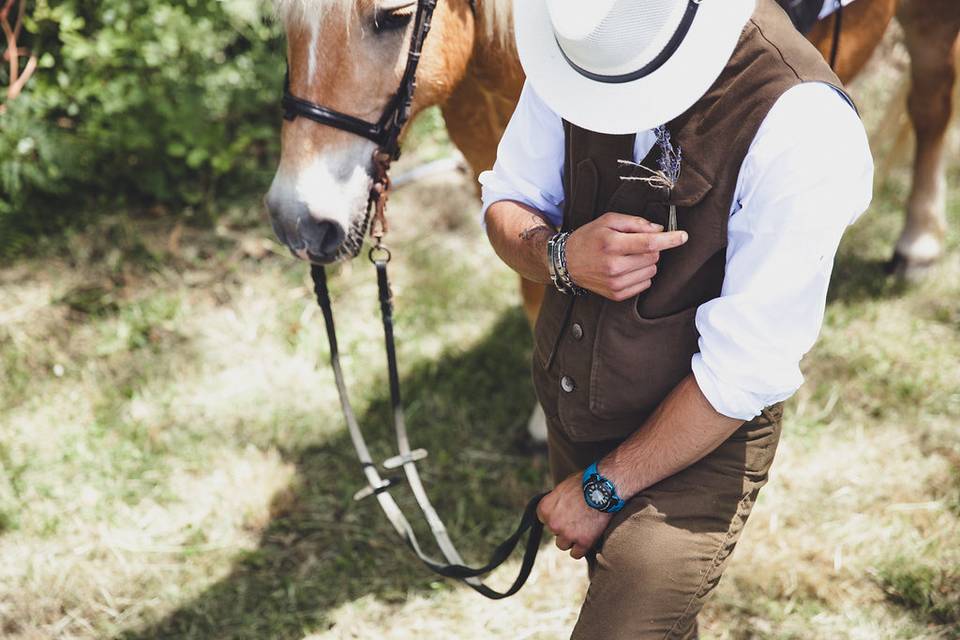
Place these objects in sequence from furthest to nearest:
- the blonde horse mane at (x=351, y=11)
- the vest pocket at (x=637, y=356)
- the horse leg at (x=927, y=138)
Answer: the horse leg at (x=927, y=138) < the blonde horse mane at (x=351, y=11) < the vest pocket at (x=637, y=356)

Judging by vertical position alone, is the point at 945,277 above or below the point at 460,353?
above

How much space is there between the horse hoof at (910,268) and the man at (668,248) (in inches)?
89.6

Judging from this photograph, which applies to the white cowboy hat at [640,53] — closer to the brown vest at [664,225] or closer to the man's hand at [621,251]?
the brown vest at [664,225]

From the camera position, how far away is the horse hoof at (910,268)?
3.46m

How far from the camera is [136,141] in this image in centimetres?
388

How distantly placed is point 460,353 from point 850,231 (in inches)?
77.4

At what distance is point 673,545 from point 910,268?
2593mm

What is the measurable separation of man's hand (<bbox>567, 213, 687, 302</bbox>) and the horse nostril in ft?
2.72

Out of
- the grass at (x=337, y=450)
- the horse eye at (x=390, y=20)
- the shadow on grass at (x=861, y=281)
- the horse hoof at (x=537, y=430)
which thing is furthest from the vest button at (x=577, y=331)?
the shadow on grass at (x=861, y=281)

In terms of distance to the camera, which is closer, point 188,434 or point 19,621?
point 19,621

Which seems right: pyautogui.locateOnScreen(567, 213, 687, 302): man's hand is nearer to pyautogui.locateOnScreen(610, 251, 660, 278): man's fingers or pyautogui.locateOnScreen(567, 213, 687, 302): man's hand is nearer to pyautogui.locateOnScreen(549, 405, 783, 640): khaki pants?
pyautogui.locateOnScreen(610, 251, 660, 278): man's fingers

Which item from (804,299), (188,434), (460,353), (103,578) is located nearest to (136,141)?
(188,434)

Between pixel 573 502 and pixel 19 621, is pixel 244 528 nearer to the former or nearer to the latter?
pixel 19 621

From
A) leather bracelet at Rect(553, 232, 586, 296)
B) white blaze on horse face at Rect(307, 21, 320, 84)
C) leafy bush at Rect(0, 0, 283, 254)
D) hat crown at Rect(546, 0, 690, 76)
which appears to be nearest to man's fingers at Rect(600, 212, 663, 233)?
leather bracelet at Rect(553, 232, 586, 296)
